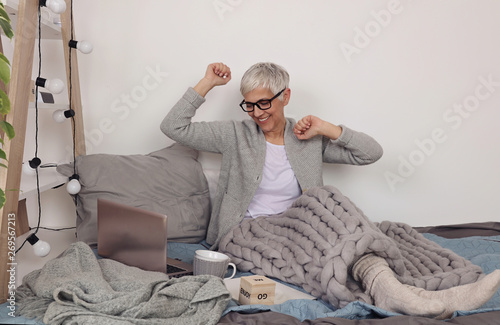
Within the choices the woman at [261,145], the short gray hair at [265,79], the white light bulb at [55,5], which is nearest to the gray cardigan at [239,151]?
the woman at [261,145]

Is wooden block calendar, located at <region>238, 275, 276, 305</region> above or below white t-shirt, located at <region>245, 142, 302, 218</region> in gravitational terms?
below

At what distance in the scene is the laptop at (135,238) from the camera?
58.6 inches

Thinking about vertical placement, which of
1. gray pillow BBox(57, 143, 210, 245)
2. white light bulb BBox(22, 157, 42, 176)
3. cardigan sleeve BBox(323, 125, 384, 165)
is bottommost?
gray pillow BBox(57, 143, 210, 245)

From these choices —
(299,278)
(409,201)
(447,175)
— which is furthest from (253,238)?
(447,175)

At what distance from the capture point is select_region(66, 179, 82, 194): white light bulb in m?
1.97

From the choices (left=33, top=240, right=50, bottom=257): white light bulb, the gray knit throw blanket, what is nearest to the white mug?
the gray knit throw blanket

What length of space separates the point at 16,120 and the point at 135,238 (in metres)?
0.51

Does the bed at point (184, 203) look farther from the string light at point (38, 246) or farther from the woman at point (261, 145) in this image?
the string light at point (38, 246)

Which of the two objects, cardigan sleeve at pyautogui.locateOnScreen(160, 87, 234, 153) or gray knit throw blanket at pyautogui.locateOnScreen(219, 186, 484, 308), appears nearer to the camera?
gray knit throw blanket at pyautogui.locateOnScreen(219, 186, 484, 308)

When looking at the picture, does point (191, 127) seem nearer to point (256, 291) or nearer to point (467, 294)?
point (256, 291)

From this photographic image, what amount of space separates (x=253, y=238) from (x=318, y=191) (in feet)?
1.05

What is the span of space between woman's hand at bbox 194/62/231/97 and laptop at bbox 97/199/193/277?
72 centimetres

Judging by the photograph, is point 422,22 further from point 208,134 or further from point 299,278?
point 299,278

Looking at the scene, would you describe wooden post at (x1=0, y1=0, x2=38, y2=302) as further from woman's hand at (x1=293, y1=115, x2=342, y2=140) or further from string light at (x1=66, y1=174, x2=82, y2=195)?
woman's hand at (x1=293, y1=115, x2=342, y2=140)
